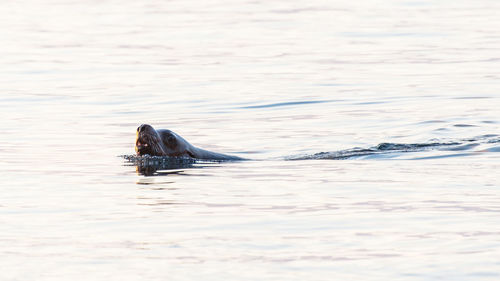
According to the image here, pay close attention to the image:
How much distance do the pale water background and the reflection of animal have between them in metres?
0.35

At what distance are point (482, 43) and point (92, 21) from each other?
40.1 ft

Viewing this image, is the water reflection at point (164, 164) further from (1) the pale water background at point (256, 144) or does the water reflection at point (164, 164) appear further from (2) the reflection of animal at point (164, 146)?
(1) the pale water background at point (256, 144)

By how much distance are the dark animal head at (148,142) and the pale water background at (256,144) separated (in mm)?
294

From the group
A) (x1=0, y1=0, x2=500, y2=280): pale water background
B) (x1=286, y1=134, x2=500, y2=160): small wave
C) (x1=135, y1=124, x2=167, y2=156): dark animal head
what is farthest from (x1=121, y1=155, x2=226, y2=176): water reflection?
(x1=286, y1=134, x2=500, y2=160): small wave

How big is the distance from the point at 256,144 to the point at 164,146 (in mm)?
2049

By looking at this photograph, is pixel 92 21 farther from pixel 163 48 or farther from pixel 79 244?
pixel 79 244

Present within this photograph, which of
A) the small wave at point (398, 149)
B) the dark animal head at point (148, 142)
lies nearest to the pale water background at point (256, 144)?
the small wave at point (398, 149)

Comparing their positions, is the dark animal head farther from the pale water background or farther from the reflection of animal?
the pale water background

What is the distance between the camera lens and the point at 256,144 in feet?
52.5

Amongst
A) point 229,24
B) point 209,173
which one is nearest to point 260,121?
point 209,173

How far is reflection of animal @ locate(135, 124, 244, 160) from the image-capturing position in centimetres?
1385

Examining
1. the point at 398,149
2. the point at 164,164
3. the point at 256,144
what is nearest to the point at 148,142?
the point at 164,164

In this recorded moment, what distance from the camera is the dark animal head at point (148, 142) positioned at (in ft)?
45.3

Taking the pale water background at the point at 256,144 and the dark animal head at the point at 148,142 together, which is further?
the dark animal head at the point at 148,142
